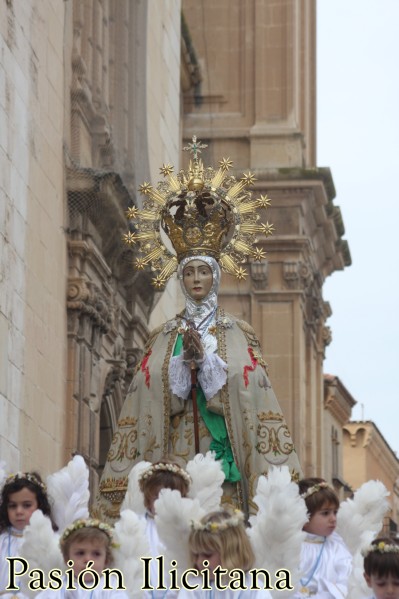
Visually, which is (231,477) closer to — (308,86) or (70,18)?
(70,18)

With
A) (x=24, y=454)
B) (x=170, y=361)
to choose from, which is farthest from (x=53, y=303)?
(x=170, y=361)

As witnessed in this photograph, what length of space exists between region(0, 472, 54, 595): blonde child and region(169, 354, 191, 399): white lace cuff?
1.42 m

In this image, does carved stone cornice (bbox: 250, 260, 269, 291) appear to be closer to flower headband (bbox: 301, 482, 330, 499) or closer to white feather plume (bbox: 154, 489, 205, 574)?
flower headband (bbox: 301, 482, 330, 499)

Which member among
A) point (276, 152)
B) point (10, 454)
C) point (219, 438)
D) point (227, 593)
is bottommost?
point (227, 593)

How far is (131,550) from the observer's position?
30.5 feet

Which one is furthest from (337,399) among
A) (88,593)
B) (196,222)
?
(88,593)

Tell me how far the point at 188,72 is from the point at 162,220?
954 inches

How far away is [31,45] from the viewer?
57.3 feet

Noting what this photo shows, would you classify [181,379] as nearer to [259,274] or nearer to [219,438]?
[219,438]

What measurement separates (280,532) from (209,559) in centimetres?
44

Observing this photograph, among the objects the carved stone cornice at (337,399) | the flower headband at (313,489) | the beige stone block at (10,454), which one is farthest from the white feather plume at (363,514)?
the carved stone cornice at (337,399)

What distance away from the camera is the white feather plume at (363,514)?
10.9 meters

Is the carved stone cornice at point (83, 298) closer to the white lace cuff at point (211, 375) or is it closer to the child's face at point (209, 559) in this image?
the white lace cuff at point (211, 375)

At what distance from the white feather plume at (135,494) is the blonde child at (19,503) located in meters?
0.50
